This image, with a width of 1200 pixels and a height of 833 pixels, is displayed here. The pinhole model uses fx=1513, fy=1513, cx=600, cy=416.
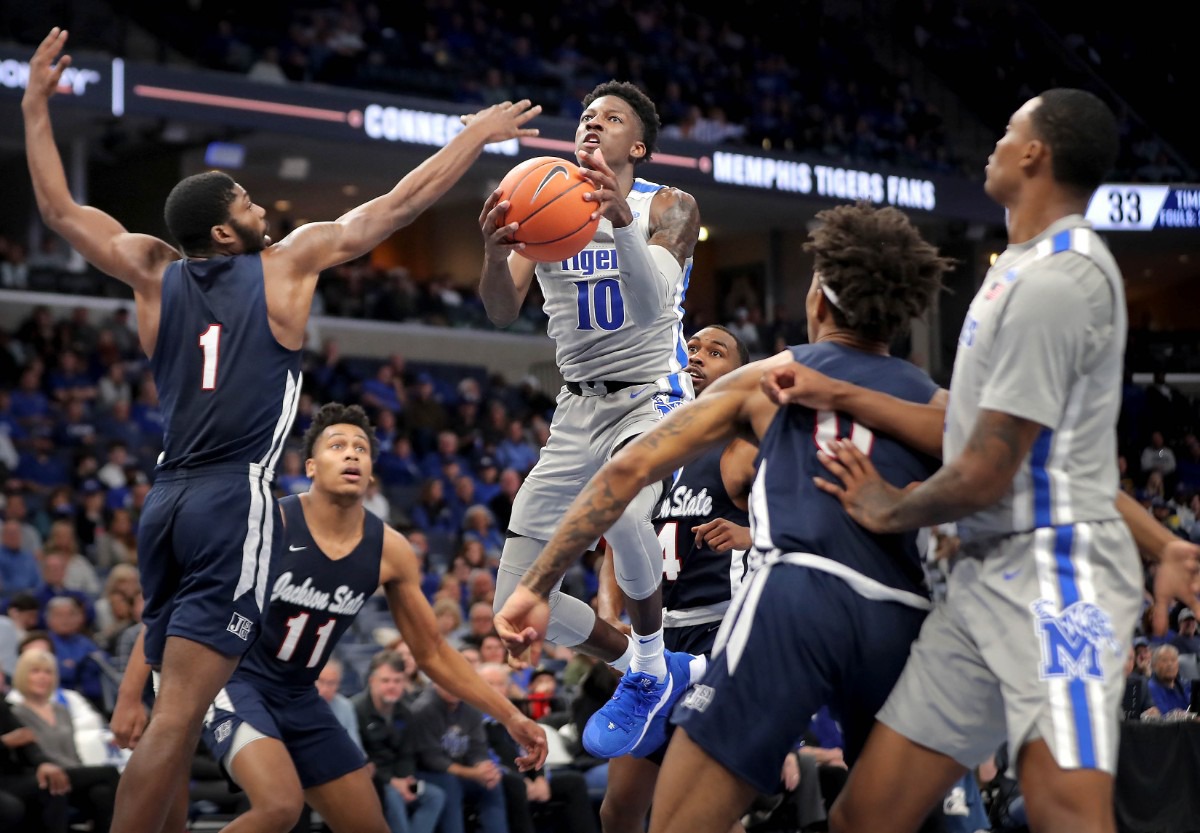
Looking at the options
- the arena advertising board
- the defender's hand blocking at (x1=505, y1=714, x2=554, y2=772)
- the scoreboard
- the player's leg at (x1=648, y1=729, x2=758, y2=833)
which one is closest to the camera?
the player's leg at (x1=648, y1=729, x2=758, y2=833)

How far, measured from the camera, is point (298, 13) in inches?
885

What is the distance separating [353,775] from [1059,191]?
12.9 feet

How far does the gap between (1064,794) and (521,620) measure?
142cm

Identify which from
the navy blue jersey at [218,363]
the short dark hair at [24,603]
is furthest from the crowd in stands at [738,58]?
the navy blue jersey at [218,363]

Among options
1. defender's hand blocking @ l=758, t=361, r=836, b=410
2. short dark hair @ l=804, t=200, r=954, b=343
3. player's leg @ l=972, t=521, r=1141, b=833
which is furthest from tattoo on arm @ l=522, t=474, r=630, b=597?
player's leg @ l=972, t=521, r=1141, b=833

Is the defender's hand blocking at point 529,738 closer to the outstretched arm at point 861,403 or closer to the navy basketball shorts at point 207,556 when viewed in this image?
the navy basketball shorts at point 207,556

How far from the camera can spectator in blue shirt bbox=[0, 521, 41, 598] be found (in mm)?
12258

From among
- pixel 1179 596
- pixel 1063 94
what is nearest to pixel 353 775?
pixel 1179 596

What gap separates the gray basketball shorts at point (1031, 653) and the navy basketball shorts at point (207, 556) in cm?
234

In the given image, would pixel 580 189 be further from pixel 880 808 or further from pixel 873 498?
pixel 880 808

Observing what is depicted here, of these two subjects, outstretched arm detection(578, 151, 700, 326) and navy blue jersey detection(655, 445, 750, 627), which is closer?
outstretched arm detection(578, 151, 700, 326)

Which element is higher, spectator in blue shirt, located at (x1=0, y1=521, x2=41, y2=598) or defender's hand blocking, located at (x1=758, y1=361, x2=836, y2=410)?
defender's hand blocking, located at (x1=758, y1=361, x2=836, y2=410)

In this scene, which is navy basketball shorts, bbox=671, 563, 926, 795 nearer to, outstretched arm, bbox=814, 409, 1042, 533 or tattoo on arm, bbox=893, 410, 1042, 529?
outstretched arm, bbox=814, 409, 1042, 533

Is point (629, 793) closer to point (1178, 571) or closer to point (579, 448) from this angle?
point (579, 448)
